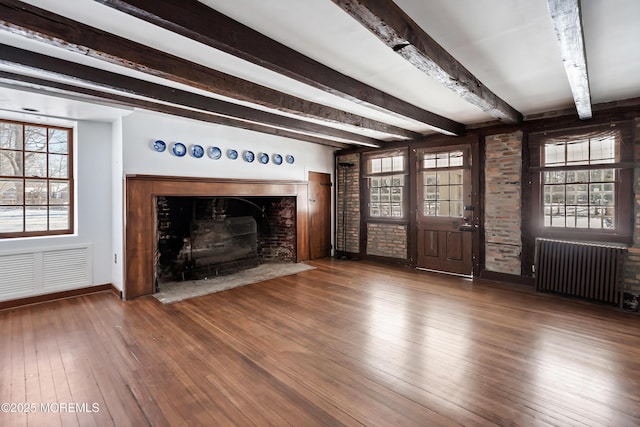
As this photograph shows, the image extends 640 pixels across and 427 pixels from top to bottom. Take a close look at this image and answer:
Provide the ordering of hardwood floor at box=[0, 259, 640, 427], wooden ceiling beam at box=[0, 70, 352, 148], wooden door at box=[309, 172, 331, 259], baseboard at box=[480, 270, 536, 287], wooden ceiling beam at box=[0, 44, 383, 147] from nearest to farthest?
hardwood floor at box=[0, 259, 640, 427], wooden ceiling beam at box=[0, 44, 383, 147], wooden ceiling beam at box=[0, 70, 352, 148], baseboard at box=[480, 270, 536, 287], wooden door at box=[309, 172, 331, 259]

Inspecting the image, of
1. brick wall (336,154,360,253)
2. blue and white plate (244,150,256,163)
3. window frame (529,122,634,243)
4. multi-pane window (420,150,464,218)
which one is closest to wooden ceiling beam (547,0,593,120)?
window frame (529,122,634,243)

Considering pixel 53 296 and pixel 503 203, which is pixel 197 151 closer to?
pixel 53 296

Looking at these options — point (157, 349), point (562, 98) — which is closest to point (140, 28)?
point (157, 349)

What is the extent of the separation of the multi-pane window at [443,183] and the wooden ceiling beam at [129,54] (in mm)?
2841

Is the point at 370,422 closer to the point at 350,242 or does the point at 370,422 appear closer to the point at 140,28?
the point at 140,28

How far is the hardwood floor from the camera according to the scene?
1982 mm

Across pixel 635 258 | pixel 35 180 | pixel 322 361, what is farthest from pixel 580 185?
pixel 35 180

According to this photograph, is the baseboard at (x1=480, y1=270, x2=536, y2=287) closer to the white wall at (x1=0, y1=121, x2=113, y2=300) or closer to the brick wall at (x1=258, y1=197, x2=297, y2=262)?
the brick wall at (x1=258, y1=197, x2=297, y2=262)

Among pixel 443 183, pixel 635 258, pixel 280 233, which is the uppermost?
pixel 443 183

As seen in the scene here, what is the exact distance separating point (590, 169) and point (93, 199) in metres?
6.99

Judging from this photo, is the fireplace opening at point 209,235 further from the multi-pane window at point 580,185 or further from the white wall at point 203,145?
the multi-pane window at point 580,185

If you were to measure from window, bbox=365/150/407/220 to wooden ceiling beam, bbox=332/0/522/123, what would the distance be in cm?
281

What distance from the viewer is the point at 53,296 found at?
13.6 ft

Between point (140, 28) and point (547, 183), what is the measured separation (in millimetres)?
5282
